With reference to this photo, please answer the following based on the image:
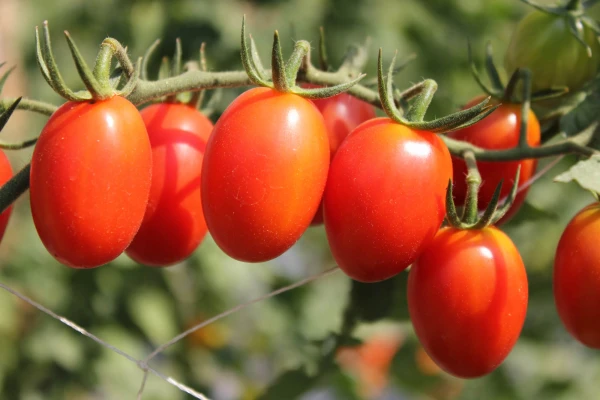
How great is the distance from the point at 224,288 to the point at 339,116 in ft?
2.80

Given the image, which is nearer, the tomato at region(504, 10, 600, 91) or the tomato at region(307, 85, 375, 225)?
the tomato at region(307, 85, 375, 225)

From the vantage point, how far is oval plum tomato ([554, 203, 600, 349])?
2.59 ft

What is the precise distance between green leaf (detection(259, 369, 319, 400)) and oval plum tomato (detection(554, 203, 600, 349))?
432 millimetres

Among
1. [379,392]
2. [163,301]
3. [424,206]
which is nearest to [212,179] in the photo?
[424,206]

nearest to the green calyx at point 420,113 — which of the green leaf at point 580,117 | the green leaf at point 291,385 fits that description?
the green leaf at point 580,117

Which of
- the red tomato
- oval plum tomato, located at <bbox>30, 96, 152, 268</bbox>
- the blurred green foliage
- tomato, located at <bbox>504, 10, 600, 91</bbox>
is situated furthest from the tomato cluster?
the blurred green foliage

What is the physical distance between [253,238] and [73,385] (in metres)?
1.08

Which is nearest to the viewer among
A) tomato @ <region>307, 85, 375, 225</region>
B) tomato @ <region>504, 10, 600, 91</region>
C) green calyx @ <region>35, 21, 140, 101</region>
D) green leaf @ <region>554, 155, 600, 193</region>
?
green calyx @ <region>35, 21, 140, 101</region>

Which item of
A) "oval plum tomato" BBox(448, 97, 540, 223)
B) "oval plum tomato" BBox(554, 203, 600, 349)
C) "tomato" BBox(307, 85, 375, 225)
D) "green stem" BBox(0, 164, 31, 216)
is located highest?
"green stem" BBox(0, 164, 31, 216)

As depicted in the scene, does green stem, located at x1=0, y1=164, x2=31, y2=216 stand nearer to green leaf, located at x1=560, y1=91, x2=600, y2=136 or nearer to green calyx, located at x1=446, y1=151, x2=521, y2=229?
green calyx, located at x1=446, y1=151, x2=521, y2=229

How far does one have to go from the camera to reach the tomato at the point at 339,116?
883mm

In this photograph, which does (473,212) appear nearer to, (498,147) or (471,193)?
(471,193)

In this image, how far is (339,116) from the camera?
891 millimetres

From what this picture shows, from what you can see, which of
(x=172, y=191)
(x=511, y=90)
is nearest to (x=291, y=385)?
(x=172, y=191)
